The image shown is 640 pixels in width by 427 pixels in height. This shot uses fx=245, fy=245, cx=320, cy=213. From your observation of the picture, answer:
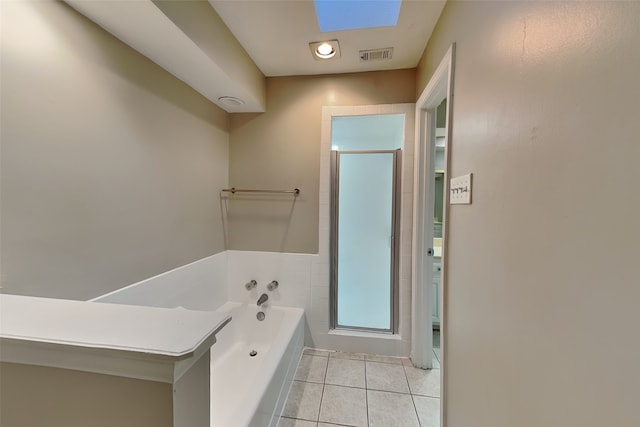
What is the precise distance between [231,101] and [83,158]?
121 cm

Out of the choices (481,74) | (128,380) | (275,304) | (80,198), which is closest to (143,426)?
(128,380)

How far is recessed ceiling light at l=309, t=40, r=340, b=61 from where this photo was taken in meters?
1.78

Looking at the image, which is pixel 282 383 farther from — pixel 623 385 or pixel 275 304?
pixel 623 385

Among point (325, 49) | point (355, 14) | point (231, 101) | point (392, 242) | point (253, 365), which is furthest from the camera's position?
point (392, 242)

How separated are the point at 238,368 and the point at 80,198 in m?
1.60

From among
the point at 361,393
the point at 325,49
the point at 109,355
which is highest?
the point at 325,49

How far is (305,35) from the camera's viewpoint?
67.3 inches

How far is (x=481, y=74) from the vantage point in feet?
3.18

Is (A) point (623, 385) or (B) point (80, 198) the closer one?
(A) point (623, 385)

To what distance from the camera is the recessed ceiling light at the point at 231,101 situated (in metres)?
2.03

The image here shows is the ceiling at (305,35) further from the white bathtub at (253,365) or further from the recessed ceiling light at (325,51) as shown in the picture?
the white bathtub at (253,365)

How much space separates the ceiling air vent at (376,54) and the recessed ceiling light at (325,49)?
20 centimetres

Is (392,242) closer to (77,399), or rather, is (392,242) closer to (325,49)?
(325,49)

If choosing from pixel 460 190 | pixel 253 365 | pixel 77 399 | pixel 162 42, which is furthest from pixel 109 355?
pixel 253 365
